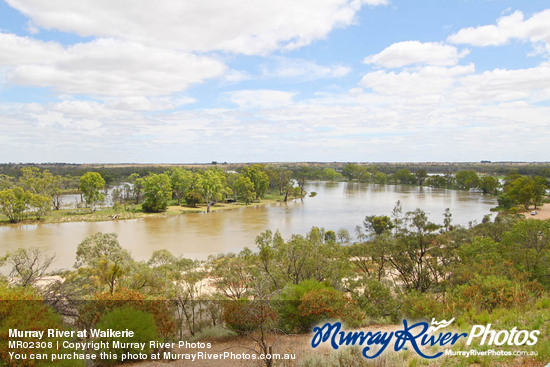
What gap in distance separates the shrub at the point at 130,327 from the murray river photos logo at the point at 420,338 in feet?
10.9

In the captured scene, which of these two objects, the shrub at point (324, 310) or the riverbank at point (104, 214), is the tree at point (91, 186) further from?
the shrub at point (324, 310)

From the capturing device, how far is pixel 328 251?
13.0 m

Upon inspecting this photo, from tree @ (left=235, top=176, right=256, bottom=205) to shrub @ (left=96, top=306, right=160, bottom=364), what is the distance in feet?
161

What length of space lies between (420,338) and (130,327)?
Result: 5.84 m

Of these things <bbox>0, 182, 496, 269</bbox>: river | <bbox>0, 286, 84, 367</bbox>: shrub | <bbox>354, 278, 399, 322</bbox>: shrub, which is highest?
<bbox>0, 286, 84, 367</bbox>: shrub

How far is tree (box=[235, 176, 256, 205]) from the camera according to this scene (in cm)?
5649

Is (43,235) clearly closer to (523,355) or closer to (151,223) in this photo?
(151,223)

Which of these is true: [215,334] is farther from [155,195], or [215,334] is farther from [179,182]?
[179,182]

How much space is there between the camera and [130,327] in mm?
6895

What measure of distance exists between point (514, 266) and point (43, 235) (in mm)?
35129

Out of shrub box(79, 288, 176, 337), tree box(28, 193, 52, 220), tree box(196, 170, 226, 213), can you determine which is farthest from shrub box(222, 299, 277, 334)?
tree box(196, 170, 226, 213)

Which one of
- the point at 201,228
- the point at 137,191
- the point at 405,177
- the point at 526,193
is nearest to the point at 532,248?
the point at 201,228

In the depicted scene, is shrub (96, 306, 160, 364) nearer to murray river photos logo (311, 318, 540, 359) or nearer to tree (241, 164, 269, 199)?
murray river photos logo (311, 318, 540, 359)

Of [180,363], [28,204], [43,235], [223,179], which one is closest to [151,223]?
[43,235]
